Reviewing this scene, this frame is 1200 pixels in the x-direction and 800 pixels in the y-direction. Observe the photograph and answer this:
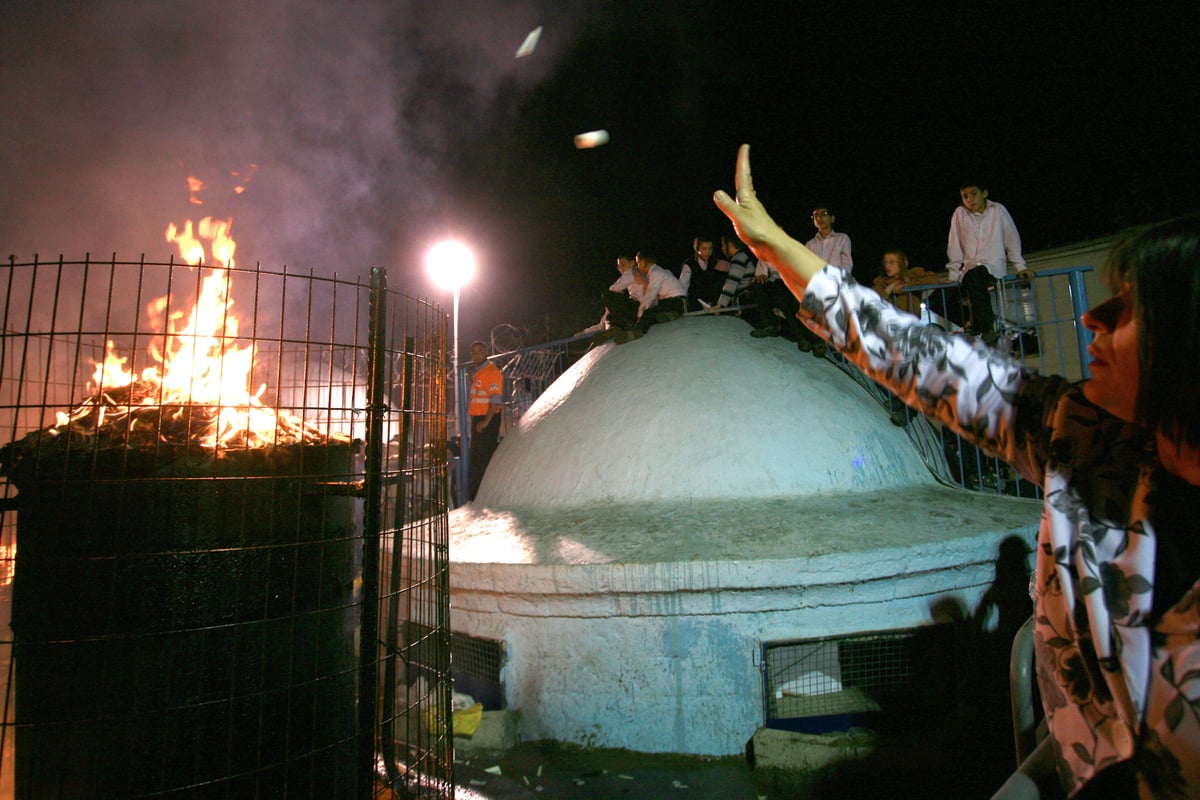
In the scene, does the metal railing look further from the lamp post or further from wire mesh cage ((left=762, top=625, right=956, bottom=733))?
the lamp post

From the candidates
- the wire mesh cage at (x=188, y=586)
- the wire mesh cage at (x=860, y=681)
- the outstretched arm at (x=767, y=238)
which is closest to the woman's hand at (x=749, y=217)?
the outstretched arm at (x=767, y=238)

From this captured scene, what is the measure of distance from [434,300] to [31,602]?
2.47 meters

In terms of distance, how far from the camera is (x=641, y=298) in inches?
296

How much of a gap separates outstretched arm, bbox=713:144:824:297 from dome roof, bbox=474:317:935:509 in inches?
137

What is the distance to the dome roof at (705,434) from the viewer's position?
496 cm

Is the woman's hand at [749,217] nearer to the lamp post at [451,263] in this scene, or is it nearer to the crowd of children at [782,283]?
the crowd of children at [782,283]

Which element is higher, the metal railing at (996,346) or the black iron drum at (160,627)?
the metal railing at (996,346)

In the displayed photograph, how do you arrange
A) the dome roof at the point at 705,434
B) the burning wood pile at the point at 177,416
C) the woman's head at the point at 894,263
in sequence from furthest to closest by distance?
1. the woman's head at the point at 894,263
2. the dome roof at the point at 705,434
3. the burning wood pile at the point at 177,416

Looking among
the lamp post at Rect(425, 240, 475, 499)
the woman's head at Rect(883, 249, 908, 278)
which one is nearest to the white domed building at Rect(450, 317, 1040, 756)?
the woman's head at Rect(883, 249, 908, 278)

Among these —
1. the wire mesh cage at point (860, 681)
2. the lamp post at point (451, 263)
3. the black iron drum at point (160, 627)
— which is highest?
the lamp post at point (451, 263)

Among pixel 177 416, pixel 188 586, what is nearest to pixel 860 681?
pixel 188 586

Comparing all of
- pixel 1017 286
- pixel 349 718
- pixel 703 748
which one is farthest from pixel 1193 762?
pixel 1017 286

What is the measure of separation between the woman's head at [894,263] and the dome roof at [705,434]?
196 cm

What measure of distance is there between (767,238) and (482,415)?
8.15 metres
